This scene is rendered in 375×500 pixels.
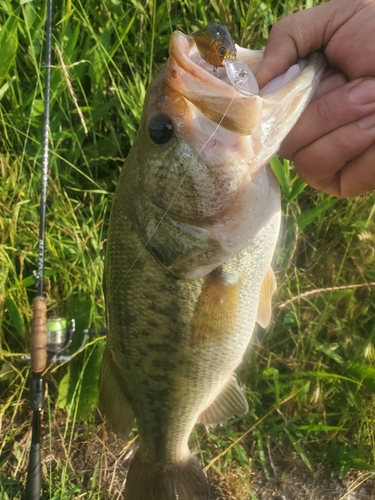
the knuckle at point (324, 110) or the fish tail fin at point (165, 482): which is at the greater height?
the knuckle at point (324, 110)

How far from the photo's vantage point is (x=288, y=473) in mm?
2561

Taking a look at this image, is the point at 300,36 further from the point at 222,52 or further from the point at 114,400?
the point at 114,400

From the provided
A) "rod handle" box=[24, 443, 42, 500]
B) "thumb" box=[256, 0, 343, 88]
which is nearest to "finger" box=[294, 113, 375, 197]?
"thumb" box=[256, 0, 343, 88]

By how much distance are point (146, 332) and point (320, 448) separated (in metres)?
1.59

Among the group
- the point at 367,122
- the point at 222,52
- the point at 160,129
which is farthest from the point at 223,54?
the point at 367,122

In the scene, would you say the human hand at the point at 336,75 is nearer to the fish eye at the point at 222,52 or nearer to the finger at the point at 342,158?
the finger at the point at 342,158

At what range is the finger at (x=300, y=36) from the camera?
1337mm

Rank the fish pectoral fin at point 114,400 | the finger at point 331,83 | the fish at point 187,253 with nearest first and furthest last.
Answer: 1. the fish at point 187,253
2. the finger at point 331,83
3. the fish pectoral fin at point 114,400

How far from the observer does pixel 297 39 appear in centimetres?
136

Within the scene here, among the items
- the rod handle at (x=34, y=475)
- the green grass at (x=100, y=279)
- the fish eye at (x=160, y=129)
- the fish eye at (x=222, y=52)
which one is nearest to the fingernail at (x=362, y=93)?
the fish eye at (x=222, y=52)

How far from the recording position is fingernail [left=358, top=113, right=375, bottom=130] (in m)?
1.34

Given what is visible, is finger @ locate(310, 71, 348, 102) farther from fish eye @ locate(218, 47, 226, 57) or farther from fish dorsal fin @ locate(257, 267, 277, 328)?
fish dorsal fin @ locate(257, 267, 277, 328)

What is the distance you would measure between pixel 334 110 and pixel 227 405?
1.23m

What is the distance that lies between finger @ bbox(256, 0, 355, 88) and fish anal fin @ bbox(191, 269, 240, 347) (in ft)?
2.13
